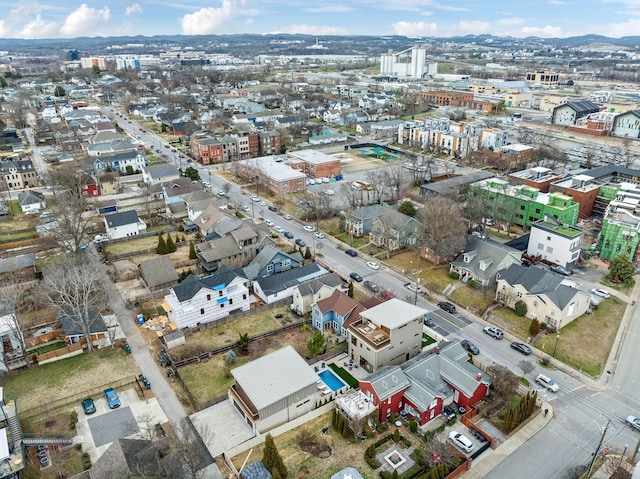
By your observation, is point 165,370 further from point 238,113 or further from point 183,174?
point 238,113

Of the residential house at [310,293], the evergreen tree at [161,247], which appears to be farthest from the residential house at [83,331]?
the residential house at [310,293]

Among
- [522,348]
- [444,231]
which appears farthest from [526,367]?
[444,231]

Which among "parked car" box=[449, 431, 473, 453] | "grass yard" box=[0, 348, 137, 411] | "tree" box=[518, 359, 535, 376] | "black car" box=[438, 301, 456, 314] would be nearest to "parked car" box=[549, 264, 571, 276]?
"black car" box=[438, 301, 456, 314]

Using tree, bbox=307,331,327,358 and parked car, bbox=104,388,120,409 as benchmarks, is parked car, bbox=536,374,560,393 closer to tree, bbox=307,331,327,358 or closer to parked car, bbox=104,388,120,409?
tree, bbox=307,331,327,358

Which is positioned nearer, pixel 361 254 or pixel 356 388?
pixel 356 388

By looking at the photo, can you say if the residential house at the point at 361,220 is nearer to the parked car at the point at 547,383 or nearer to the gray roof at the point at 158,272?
the gray roof at the point at 158,272

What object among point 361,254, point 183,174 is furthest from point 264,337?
point 183,174
